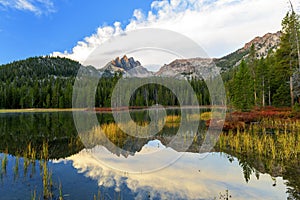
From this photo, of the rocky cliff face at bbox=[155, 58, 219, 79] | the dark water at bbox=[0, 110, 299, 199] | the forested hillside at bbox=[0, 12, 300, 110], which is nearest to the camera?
the dark water at bbox=[0, 110, 299, 199]

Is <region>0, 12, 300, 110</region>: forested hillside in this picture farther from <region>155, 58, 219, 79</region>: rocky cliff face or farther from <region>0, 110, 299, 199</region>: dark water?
<region>0, 110, 299, 199</region>: dark water

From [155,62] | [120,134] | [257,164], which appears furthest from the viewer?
[120,134]

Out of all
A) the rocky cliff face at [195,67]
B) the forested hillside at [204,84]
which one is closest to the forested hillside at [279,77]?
the forested hillside at [204,84]

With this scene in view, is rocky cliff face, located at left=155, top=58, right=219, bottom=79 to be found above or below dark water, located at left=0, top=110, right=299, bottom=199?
above

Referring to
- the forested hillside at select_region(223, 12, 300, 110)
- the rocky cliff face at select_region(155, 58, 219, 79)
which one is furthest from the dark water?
the forested hillside at select_region(223, 12, 300, 110)

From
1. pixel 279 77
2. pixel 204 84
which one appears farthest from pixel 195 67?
pixel 204 84

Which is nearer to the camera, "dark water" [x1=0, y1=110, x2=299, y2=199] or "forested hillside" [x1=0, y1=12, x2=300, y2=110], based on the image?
"dark water" [x1=0, y1=110, x2=299, y2=199]

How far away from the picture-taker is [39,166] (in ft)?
32.1

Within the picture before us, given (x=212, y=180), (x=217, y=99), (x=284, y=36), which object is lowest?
(x=212, y=180)

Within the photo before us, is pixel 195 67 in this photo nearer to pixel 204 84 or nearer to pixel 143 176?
pixel 143 176

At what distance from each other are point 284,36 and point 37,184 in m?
35.0

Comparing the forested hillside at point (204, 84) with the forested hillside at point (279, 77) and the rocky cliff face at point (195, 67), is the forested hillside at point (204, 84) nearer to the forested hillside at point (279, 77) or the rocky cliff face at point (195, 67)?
the forested hillside at point (279, 77)

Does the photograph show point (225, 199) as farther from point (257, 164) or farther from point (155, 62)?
point (155, 62)

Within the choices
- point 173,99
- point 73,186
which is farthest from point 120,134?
point 173,99
